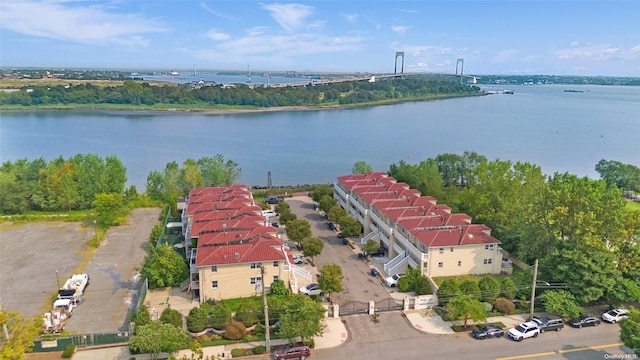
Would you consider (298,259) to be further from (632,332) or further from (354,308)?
(632,332)

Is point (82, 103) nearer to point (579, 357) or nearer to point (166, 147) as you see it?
point (166, 147)

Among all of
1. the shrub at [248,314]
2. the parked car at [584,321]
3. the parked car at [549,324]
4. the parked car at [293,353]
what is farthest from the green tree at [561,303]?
the shrub at [248,314]

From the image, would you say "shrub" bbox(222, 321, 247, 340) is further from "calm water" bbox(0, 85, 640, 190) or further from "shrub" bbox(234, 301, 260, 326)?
"calm water" bbox(0, 85, 640, 190)

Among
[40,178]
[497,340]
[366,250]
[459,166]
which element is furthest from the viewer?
[459,166]

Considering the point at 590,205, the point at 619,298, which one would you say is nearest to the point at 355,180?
the point at 590,205

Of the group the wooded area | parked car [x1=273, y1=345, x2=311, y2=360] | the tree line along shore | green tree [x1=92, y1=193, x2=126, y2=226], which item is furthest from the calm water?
parked car [x1=273, y1=345, x2=311, y2=360]

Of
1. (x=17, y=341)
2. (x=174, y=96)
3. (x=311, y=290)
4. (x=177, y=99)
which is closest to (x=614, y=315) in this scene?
(x=311, y=290)
